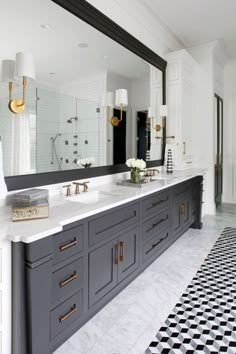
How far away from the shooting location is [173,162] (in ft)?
14.7

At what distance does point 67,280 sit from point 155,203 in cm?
139

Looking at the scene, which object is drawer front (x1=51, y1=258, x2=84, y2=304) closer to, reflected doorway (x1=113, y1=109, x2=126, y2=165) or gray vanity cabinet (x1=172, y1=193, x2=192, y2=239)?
reflected doorway (x1=113, y1=109, x2=126, y2=165)

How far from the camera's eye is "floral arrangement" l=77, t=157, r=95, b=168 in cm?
263

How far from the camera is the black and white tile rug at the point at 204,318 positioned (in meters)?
1.74

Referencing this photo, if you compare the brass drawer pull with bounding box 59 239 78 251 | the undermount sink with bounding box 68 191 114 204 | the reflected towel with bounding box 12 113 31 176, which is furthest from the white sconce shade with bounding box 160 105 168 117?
the brass drawer pull with bounding box 59 239 78 251

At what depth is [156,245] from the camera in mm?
2824

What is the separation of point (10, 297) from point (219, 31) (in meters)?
5.13

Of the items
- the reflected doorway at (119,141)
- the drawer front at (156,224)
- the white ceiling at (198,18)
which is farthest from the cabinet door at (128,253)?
the white ceiling at (198,18)

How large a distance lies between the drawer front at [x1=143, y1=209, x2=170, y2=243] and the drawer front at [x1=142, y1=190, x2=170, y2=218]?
0.07 meters

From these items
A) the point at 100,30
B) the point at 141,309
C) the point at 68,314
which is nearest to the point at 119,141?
the point at 100,30

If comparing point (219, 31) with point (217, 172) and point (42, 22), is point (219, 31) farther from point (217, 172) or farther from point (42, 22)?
point (42, 22)

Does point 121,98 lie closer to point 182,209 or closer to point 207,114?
point 182,209

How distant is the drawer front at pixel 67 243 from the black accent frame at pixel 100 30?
0.62 meters

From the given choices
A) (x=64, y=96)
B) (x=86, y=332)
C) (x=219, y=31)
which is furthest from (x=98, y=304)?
(x=219, y=31)
